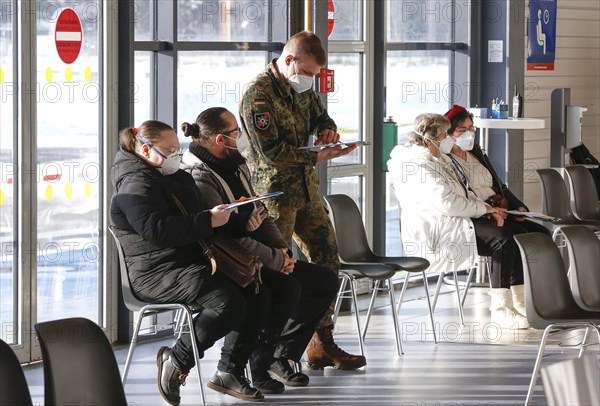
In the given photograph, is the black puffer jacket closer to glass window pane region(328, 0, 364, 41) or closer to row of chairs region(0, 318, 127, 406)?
row of chairs region(0, 318, 127, 406)

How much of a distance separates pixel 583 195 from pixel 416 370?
9.93ft

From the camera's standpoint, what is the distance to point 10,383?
2693 millimetres

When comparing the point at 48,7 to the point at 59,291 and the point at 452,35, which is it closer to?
the point at 59,291

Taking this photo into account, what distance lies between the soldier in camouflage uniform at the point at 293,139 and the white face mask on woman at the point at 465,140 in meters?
1.64

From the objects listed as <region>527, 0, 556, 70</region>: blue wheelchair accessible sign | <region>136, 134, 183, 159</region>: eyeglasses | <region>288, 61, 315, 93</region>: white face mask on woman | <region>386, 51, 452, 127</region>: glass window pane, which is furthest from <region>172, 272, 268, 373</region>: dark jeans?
<region>527, 0, 556, 70</region>: blue wheelchair accessible sign

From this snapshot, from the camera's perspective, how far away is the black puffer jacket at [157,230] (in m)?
4.70

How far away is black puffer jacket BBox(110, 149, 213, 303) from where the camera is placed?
4.70 metres

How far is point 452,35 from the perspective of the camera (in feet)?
29.5

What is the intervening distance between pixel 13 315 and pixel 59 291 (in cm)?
36

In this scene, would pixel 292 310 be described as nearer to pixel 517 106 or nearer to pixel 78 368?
pixel 78 368

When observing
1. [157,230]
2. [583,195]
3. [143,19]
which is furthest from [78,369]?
[583,195]

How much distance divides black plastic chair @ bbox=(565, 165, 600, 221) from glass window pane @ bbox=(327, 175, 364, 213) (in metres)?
1.58

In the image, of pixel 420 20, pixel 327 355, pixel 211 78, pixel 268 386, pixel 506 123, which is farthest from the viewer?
pixel 420 20

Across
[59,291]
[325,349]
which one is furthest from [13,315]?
[325,349]
